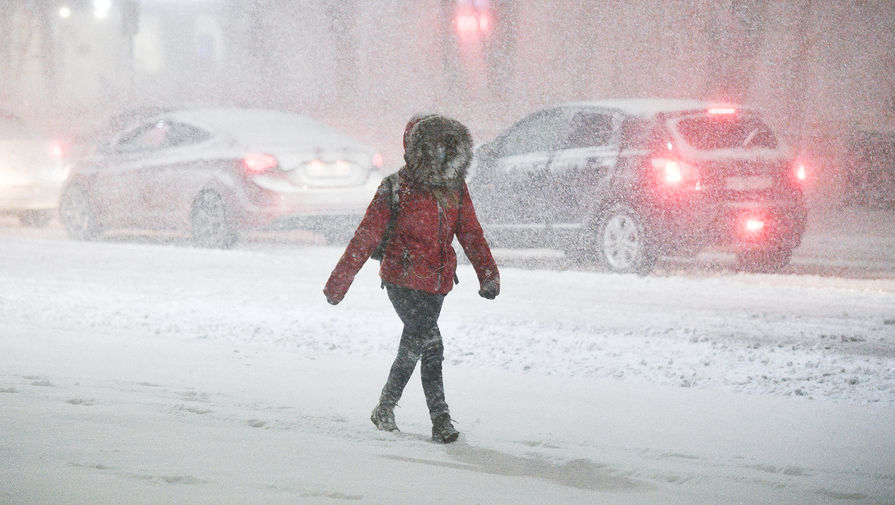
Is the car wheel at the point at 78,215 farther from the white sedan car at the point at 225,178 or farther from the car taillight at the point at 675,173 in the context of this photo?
the car taillight at the point at 675,173

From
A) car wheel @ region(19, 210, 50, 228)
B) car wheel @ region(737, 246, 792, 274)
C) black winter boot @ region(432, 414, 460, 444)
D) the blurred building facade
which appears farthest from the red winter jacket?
car wheel @ region(19, 210, 50, 228)

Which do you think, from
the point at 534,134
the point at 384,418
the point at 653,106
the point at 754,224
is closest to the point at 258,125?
the point at 534,134

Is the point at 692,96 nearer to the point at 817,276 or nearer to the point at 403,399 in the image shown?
the point at 817,276

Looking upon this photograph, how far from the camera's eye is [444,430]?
5.06 meters

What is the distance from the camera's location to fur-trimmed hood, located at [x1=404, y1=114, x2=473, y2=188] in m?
4.93

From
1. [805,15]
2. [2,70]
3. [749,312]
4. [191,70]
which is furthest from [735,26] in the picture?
[2,70]

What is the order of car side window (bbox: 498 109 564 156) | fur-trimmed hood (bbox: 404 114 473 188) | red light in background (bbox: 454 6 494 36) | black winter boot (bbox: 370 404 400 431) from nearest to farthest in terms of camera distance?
fur-trimmed hood (bbox: 404 114 473 188) → black winter boot (bbox: 370 404 400 431) → car side window (bbox: 498 109 564 156) → red light in background (bbox: 454 6 494 36)

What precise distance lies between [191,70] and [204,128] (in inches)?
483

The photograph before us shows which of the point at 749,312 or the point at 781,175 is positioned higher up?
the point at 781,175

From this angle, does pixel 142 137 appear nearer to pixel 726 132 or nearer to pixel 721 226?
pixel 726 132

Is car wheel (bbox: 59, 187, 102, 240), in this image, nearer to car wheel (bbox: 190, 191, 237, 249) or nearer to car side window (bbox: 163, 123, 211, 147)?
car side window (bbox: 163, 123, 211, 147)

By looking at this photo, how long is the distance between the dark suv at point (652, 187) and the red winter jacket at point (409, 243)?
5.91 metres

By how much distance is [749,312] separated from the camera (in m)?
8.76

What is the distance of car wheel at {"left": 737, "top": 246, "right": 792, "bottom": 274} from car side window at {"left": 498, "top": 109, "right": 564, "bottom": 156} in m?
2.09
